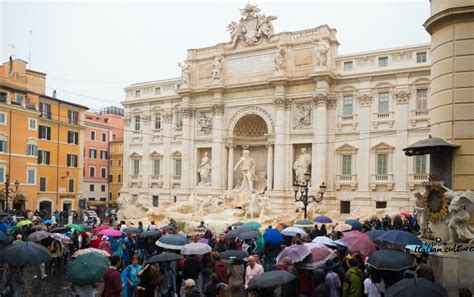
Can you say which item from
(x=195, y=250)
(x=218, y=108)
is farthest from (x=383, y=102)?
(x=195, y=250)

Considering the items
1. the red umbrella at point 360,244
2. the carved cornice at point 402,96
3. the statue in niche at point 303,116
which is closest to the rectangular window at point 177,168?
the statue in niche at point 303,116

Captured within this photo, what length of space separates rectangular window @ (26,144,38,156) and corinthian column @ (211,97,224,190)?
16593 millimetres

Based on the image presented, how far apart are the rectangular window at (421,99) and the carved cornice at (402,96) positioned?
2.01ft

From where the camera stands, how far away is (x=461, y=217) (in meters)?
10.7

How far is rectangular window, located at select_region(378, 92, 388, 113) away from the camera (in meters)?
29.8

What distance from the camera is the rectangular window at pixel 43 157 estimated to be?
40869 mm

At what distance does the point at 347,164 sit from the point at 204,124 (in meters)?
12.2

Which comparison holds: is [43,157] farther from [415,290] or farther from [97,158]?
[415,290]

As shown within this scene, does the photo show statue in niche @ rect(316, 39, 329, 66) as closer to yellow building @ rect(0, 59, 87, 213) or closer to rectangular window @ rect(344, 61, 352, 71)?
rectangular window @ rect(344, 61, 352, 71)

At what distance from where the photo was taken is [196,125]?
37.0 meters

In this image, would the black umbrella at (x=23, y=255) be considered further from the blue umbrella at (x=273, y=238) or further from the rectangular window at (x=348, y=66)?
the rectangular window at (x=348, y=66)

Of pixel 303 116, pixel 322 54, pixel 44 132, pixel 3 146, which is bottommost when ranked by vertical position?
pixel 3 146

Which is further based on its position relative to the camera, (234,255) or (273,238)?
(273,238)

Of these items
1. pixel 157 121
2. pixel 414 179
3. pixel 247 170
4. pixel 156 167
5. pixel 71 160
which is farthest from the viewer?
pixel 71 160
